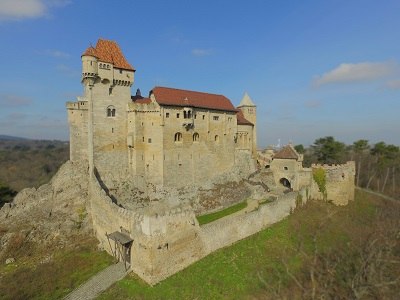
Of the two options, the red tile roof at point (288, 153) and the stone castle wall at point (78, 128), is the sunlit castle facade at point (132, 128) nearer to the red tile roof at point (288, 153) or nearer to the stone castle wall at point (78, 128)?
the stone castle wall at point (78, 128)

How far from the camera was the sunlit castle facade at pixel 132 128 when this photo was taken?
31062mm

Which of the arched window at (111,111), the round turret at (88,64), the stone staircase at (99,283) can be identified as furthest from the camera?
the arched window at (111,111)

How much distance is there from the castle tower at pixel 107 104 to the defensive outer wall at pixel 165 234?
4.96 m

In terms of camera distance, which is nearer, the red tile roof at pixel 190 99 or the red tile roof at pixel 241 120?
the red tile roof at pixel 190 99

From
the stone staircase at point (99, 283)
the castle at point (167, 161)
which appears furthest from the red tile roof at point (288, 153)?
the stone staircase at point (99, 283)

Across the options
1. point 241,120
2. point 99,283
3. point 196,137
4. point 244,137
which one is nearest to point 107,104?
point 196,137

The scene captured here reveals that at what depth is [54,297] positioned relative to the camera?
19781 millimetres

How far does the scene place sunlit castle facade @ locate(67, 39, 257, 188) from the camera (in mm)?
31062

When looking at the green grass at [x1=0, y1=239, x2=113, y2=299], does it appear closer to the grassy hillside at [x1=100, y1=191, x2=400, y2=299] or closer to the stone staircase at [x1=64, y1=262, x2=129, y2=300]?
the stone staircase at [x1=64, y1=262, x2=129, y2=300]

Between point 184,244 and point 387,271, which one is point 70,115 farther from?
point 387,271

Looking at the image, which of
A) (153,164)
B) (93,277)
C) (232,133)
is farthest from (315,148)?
(93,277)

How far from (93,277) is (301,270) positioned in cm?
1549

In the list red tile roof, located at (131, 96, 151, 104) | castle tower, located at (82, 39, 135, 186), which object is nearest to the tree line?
red tile roof, located at (131, 96, 151, 104)

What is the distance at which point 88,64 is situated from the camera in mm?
30125
